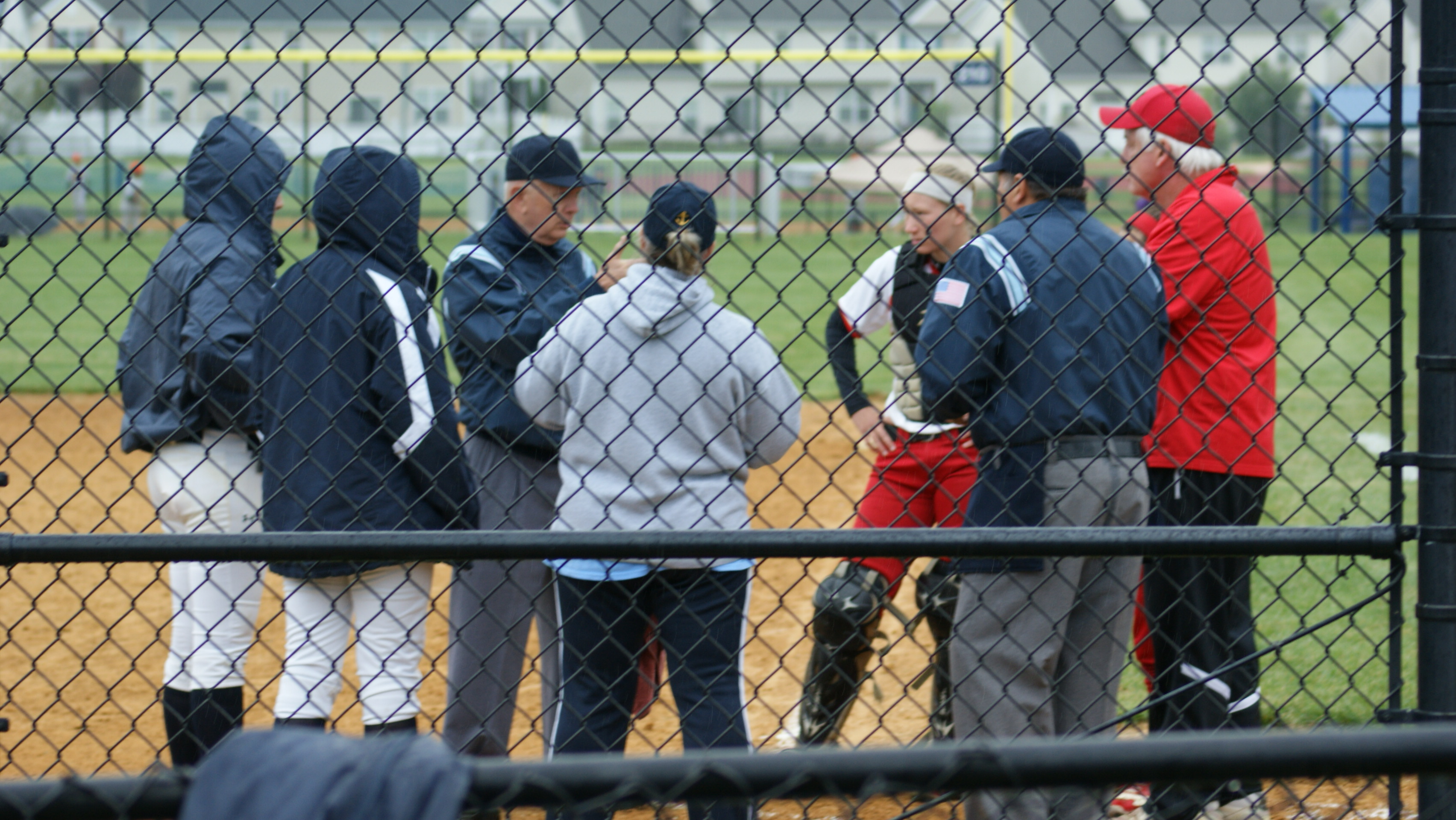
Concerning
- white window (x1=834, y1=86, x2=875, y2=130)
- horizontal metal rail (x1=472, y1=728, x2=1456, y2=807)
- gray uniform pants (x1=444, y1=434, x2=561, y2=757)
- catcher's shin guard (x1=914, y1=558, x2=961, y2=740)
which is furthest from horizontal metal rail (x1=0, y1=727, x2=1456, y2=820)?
white window (x1=834, y1=86, x2=875, y2=130)

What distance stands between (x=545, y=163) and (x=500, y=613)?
1.24 m

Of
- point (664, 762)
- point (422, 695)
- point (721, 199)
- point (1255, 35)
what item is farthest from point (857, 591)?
point (1255, 35)

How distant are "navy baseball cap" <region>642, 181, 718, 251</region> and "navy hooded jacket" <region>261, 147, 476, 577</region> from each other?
58 centimetres

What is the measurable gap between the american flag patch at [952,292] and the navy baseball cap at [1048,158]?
0.95 feet

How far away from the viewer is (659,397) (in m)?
2.92

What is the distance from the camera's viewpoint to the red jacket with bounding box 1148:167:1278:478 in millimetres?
3361

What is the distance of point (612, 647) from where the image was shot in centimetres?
305

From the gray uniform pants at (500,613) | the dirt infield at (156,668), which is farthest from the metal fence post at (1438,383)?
the gray uniform pants at (500,613)

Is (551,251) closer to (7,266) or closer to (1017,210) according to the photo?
(1017,210)

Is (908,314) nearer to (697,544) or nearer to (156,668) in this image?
(697,544)

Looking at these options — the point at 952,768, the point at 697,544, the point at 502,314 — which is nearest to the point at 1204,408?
the point at 697,544

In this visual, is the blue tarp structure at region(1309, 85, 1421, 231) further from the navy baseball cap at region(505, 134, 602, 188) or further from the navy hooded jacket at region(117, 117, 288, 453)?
the navy hooded jacket at region(117, 117, 288, 453)

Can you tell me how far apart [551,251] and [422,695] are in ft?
5.70

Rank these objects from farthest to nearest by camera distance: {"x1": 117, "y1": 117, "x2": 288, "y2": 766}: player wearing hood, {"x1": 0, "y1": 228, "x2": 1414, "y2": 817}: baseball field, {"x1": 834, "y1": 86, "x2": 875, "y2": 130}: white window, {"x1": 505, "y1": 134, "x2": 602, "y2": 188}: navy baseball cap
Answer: {"x1": 834, "y1": 86, "x2": 875, "y2": 130}: white window < {"x1": 505, "y1": 134, "x2": 602, "y2": 188}: navy baseball cap < {"x1": 117, "y1": 117, "x2": 288, "y2": 766}: player wearing hood < {"x1": 0, "y1": 228, "x2": 1414, "y2": 817}: baseball field
